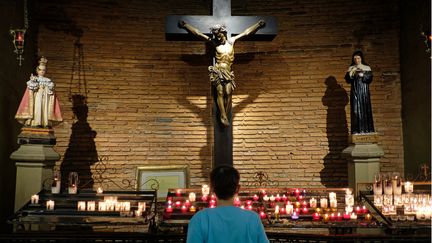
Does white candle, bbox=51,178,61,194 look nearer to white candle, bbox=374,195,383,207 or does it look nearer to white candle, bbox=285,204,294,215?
white candle, bbox=285,204,294,215

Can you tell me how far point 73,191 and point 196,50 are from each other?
13.1 ft

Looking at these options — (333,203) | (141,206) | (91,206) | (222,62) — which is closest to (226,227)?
(141,206)

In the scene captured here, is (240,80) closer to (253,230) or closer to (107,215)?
(107,215)

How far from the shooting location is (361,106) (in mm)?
6805

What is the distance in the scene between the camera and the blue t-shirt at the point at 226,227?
7.06 feet

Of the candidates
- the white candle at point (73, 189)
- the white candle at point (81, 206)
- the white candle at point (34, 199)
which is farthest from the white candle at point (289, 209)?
the white candle at point (34, 199)

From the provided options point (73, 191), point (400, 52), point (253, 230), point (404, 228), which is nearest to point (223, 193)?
point (253, 230)

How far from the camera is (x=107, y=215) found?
466 centimetres

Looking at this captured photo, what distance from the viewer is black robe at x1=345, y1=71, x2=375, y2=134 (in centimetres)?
677

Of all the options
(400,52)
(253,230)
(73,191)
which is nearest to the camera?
(253,230)

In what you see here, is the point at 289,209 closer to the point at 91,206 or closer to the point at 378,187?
the point at 378,187

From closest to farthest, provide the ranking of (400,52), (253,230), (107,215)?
(253,230) < (107,215) < (400,52)

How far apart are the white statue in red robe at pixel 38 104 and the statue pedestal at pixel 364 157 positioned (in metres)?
4.60

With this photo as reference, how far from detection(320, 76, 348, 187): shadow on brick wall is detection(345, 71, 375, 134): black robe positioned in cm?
113
